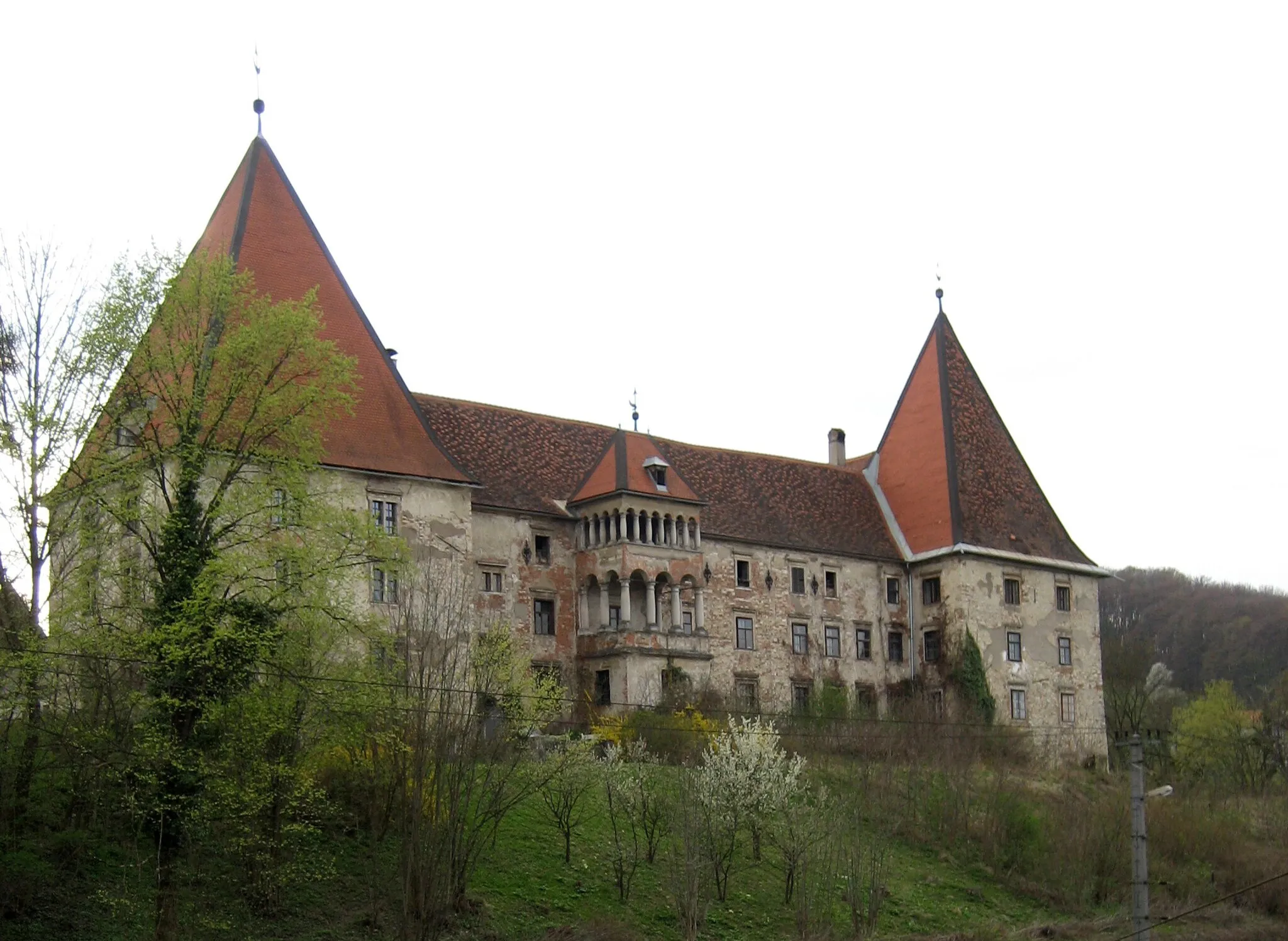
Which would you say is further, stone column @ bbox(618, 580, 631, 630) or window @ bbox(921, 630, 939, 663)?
window @ bbox(921, 630, 939, 663)

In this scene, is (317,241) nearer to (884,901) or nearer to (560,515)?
(560,515)

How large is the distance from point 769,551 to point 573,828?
1735cm

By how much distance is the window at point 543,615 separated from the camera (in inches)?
1714

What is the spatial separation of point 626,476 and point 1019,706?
15.0 m

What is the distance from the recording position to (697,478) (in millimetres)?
49781

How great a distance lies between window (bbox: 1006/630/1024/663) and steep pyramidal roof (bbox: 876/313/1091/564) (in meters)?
2.71

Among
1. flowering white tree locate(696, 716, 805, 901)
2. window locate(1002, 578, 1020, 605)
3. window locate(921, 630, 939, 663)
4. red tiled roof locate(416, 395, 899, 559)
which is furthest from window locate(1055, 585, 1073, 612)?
flowering white tree locate(696, 716, 805, 901)

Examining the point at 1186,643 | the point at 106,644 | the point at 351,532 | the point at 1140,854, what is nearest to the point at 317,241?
the point at 351,532

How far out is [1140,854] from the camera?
2517 cm

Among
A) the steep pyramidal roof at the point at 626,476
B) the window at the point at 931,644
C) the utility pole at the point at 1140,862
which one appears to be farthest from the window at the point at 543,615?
the utility pole at the point at 1140,862

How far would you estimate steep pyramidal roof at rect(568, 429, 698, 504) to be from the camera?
4378 centimetres

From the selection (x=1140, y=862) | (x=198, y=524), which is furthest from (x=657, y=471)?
(x=1140, y=862)

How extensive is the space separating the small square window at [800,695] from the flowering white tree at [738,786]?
13.2m

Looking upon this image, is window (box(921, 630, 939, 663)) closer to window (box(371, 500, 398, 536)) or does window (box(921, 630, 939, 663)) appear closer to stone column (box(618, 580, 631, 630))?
stone column (box(618, 580, 631, 630))
